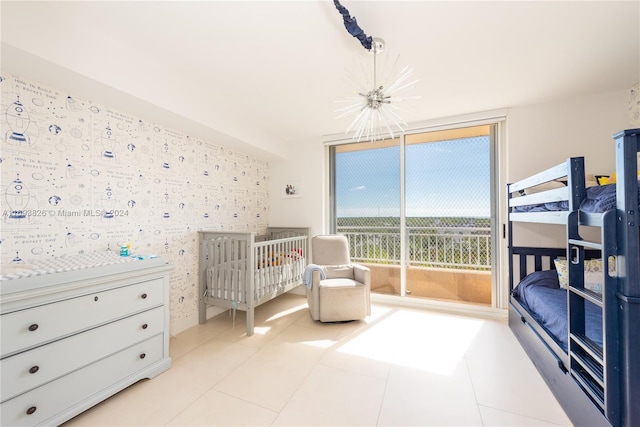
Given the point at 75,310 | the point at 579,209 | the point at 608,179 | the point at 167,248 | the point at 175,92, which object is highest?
the point at 175,92

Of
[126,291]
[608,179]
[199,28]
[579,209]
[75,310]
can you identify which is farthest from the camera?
[608,179]

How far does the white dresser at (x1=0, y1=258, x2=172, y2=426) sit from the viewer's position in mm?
1253

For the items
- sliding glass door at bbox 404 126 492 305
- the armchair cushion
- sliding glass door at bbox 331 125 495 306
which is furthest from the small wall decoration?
sliding glass door at bbox 404 126 492 305

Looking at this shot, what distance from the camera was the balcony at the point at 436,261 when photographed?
3545mm

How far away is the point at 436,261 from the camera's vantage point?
3781mm

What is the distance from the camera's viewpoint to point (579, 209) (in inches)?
53.7

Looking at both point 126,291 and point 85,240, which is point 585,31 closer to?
point 126,291

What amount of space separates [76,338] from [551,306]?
123 inches

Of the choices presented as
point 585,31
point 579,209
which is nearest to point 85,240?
point 579,209

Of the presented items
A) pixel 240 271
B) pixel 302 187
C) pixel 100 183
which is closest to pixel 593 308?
pixel 240 271

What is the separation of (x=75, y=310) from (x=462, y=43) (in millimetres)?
3032

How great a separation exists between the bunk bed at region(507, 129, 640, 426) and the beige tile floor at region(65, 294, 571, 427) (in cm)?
29

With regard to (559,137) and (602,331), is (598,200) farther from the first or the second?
(559,137)

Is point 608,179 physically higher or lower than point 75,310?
higher
